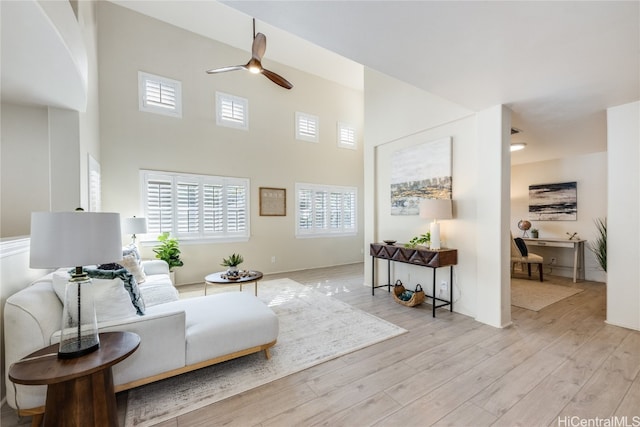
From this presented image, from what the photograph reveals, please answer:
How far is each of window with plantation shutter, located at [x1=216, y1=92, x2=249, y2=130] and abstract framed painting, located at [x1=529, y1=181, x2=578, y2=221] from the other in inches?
254

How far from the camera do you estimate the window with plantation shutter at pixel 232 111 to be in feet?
17.8

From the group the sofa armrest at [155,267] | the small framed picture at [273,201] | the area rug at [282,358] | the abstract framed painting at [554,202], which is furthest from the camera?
the small framed picture at [273,201]

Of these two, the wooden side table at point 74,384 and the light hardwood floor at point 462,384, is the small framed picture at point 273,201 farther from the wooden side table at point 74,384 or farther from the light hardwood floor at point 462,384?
the wooden side table at point 74,384

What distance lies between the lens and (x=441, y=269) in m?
3.76

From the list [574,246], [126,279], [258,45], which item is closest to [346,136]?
[258,45]

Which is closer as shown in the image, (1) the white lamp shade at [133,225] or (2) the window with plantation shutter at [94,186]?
(2) the window with plantation shutter at [94,186]

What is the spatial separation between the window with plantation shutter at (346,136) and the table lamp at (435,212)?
4.06 m

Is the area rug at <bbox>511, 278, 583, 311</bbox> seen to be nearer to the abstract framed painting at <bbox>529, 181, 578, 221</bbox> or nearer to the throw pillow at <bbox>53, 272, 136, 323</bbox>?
the abstract framed painting at <bbox>529, 181, 578, 221</bbox>

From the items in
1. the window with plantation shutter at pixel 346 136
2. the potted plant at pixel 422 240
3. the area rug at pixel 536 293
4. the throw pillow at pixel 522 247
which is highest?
the window with plantation shutter at pixel 346 136

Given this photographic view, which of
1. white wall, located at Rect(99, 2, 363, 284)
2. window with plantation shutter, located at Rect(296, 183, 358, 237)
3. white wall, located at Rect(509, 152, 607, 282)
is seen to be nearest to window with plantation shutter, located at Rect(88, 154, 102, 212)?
white wall, located at Rect(99, 2, 363, 284)

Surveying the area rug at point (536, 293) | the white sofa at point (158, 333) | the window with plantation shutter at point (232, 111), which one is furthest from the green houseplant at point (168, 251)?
the area rug at point (536, 293)

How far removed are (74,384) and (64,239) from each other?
0.73 m

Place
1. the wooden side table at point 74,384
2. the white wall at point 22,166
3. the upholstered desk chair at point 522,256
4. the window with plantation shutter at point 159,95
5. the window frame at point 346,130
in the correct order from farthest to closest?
1. the window frame at point 346,130
2. the upholstered desk chair at point 522,256
3. the window with plantation shutter at point 159,95
4. the white wall at point 22,166
5. the wooden side table at point 74,384

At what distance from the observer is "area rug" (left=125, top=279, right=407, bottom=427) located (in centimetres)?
187
